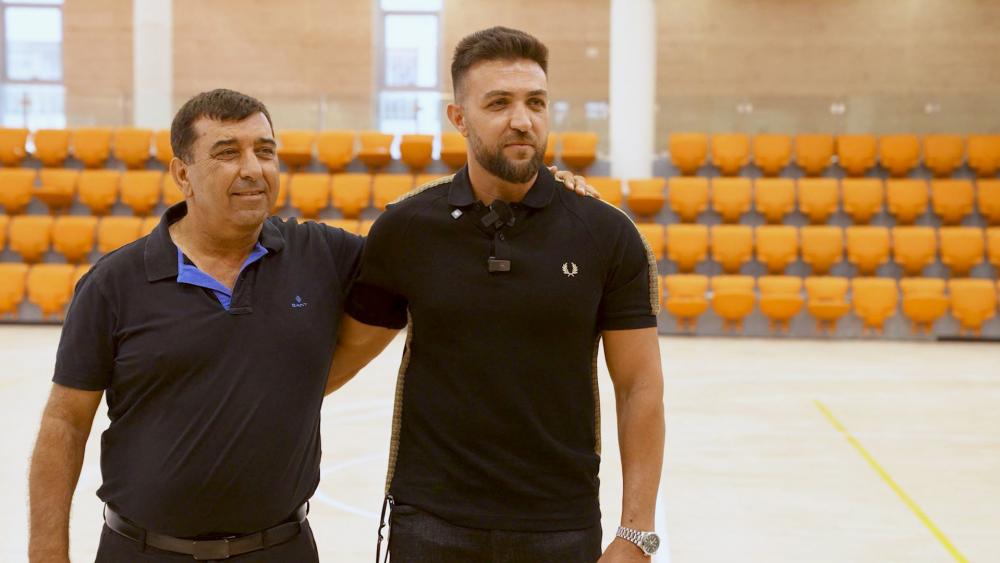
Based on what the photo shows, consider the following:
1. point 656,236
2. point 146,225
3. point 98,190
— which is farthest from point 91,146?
point 656,236

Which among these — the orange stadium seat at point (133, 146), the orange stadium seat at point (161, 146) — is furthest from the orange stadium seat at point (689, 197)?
the orange stadium seat at point (133, 146)

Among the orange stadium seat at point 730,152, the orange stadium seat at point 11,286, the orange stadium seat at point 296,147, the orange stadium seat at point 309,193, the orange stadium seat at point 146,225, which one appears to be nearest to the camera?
the orange stadium seat at point 11,286

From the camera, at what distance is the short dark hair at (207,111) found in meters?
2.22

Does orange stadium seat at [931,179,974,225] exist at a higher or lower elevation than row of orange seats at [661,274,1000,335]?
higher

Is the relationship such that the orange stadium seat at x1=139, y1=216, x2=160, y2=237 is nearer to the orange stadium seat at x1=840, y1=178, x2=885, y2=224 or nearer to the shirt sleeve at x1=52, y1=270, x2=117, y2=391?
the orange stadium seat at x1=840, y1=178, x2=885, y2=224

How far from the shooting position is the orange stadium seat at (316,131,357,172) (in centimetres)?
1410

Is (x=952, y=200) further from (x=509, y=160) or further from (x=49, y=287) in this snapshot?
(x=509, y=160)

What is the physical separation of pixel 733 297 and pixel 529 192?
973cm

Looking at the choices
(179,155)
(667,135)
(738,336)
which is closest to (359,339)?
(179,155)

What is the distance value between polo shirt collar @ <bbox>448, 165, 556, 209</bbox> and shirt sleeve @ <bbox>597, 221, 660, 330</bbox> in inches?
6.9

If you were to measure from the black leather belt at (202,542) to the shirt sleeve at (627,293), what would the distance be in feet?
2.70

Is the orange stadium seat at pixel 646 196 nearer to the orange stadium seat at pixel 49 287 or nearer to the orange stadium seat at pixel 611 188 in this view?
the orange stadium seat at pixel 611 188

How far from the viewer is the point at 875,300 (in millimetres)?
11711

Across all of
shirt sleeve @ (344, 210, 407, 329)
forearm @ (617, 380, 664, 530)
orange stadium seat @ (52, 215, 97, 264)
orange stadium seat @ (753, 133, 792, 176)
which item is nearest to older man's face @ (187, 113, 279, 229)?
shirt sleeve @ (344, 210, 407, 329)
